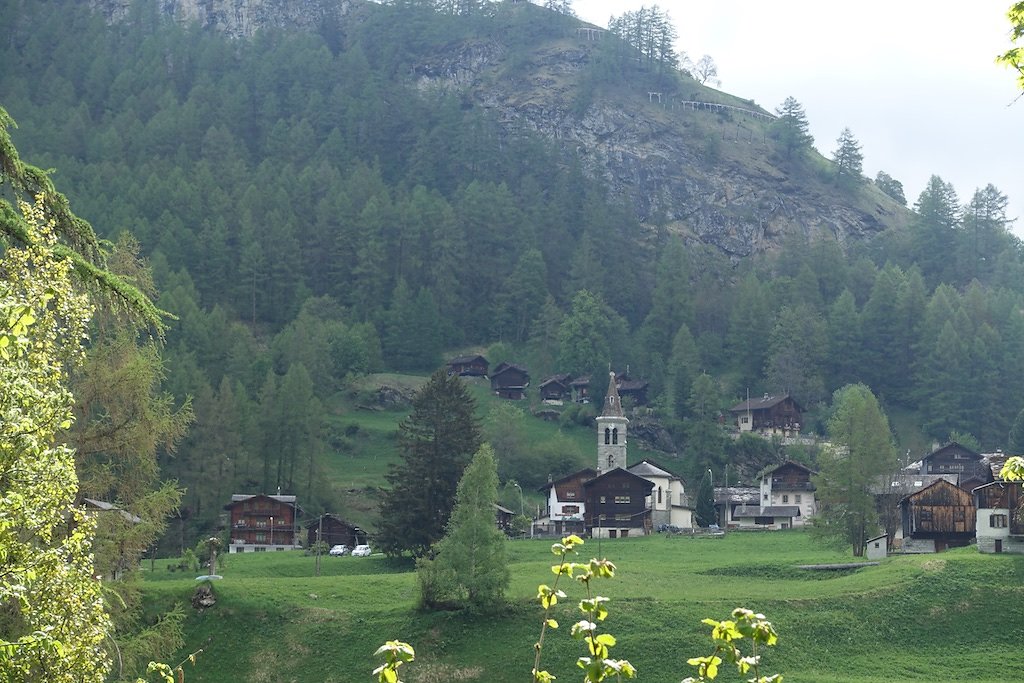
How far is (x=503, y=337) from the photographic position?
150 metres

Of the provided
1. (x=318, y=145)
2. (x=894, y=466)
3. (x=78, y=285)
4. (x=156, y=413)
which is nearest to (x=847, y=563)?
(x=894, y=466)

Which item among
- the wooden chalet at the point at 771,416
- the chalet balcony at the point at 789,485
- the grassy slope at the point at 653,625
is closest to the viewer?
the grassy slope at the point at 653,625

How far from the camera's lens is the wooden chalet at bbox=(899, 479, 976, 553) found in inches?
3017

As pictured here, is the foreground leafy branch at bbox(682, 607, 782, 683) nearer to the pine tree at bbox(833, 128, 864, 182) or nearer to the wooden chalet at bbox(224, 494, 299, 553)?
the wooden chalet at bbox(224, 494, 299, 553)

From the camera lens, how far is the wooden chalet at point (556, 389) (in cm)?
13250

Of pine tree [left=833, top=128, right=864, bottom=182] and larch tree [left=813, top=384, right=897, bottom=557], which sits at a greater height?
pine tree [left=833, top=128, right=864, bottom=182]

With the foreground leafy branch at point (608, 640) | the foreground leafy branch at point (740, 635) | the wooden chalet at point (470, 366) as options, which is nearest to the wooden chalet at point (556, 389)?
the wooden chalet at point (470, 366)

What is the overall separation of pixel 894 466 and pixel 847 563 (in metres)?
12.8

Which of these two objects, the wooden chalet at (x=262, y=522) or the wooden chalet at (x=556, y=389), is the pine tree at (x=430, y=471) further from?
the wooden chalet at (x=556, y=389)

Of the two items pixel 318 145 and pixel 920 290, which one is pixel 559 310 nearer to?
pixel 920 290

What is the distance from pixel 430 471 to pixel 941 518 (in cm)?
2896

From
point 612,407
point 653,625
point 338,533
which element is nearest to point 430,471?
point 338,533

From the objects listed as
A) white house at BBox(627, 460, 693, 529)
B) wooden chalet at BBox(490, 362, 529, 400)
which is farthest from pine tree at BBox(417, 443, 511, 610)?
wooden chalet at BBox(490, 362, 529, 400)

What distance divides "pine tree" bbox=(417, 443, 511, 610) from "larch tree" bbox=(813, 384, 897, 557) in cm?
2238
